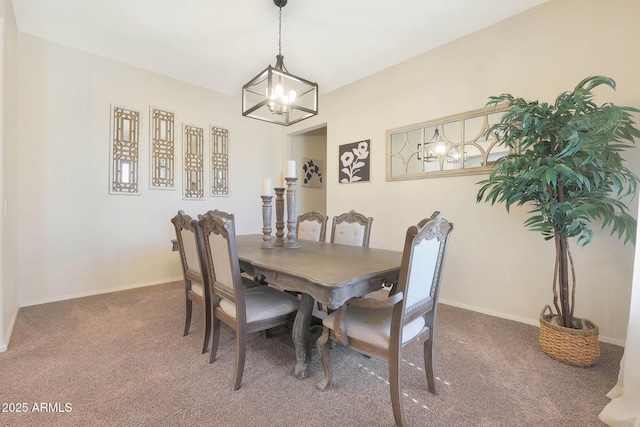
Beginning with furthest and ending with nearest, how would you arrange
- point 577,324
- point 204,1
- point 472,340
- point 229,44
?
point 229,44 → point 204,1 → point 472,340 → point 577,324

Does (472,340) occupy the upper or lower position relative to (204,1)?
lower

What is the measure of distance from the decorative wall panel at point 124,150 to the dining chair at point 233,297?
2330mm

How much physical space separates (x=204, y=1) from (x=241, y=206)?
2762 mm

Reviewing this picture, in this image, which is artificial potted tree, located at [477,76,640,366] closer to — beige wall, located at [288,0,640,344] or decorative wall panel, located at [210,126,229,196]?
beige wall, located at [288,0,640,344]

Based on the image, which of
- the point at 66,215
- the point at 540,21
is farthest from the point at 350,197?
the point at 66,215

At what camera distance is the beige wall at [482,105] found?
2150mm

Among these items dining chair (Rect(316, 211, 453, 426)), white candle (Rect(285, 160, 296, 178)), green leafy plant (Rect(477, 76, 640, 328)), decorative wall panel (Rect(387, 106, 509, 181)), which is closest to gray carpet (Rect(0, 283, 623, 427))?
dining chair (Rect(316, 211, 453, 426))

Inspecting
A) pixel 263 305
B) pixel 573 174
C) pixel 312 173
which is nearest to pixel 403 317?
pixel 263 305

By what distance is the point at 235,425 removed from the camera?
1.34m

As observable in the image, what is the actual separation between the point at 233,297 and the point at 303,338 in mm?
499

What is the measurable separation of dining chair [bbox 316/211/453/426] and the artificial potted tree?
951 millimetres

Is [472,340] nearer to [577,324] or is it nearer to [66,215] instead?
[577,324]

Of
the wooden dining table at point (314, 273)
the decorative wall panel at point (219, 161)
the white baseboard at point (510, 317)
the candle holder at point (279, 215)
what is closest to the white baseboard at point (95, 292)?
the decorative wall panel at point (219, 161)

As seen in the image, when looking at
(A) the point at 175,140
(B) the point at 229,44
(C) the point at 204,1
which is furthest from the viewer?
(A) the point at 175,140
